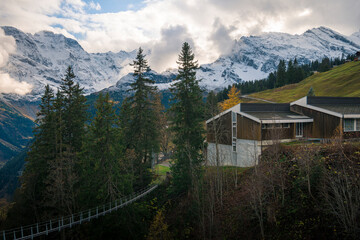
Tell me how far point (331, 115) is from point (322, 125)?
153 cm

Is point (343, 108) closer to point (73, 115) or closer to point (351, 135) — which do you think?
point (351, 135)

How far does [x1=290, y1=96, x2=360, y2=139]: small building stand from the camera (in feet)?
85.7

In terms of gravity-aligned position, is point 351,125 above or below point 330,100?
below

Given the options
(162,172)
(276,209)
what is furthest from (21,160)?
(276,209)

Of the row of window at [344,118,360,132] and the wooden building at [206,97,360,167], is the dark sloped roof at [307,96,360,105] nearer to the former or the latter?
the wooden building at [206,97,360,167]

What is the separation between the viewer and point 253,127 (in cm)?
2817

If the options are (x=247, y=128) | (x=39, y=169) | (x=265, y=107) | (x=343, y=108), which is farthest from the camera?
(x=265, y=107)

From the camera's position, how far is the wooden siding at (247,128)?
27814 mm

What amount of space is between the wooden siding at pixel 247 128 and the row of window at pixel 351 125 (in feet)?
30.6

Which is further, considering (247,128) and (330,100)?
(330,100)

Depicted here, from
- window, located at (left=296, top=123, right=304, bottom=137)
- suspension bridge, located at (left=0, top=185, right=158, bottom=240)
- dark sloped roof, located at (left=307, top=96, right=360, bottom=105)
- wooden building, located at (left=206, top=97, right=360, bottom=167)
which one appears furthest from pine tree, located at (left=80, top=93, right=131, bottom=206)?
dark sloped roof, located at (left=307, top=96, right=360, bottom=105)

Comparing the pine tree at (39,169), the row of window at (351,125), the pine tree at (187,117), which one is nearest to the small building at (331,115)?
the row of window at (351,125)

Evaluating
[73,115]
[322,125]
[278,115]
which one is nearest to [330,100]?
[322,125]

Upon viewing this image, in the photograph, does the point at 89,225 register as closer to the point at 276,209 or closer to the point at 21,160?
the point at 276,209
